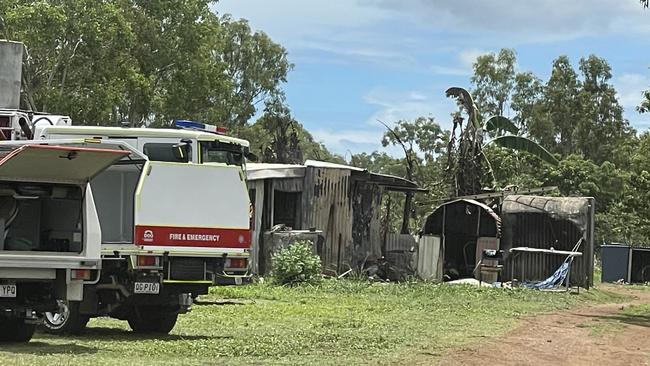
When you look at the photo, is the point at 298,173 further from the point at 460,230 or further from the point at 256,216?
the point at 460,230

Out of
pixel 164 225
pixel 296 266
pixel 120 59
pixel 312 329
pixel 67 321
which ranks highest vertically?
pixel 120 59

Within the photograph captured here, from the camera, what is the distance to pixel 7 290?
1223cm

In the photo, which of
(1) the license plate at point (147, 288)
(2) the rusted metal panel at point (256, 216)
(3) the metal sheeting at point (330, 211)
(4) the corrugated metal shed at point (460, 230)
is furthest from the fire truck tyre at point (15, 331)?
(4) the corrugated metal shed at point (460, 230)

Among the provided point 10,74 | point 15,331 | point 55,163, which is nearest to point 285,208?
point 10,74

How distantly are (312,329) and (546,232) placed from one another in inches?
697

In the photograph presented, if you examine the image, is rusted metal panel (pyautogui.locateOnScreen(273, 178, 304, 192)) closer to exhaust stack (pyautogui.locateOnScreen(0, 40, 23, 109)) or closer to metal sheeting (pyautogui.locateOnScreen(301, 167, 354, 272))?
metal sheeting (pyautogui.locateOnScreen(301, 167, 354, 272))

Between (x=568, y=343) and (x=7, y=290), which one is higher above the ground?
(x=7, y=290)

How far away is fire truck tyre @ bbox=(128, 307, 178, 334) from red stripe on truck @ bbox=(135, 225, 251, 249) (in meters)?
1.25

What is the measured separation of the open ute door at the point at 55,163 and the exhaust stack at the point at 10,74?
8.58m

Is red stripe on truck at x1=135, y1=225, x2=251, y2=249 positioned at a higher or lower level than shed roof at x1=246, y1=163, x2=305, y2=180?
lower

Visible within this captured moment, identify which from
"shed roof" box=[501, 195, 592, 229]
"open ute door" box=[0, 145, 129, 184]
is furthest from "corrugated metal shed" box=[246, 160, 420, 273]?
"open ute door" box=[0, 145, 129, 184]

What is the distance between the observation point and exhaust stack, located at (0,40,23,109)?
2053 centimetres

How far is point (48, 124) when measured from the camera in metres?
16.4

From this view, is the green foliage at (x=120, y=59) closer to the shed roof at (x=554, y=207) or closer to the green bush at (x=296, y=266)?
the green bush at (x=296, y=266)
